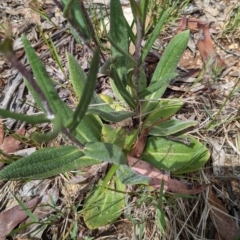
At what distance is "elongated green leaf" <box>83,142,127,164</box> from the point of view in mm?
1331

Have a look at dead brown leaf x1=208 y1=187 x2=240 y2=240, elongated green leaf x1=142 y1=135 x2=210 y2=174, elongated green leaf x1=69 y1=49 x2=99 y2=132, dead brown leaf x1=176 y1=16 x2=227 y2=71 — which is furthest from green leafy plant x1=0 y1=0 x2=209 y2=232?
dead brown leaf x1=176 y1=16 x2=227 y2=71

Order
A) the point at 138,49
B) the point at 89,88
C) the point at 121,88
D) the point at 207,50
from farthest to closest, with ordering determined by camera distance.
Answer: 1. the point at 207,50
2. the point at 121,88
3. the point at 138,49
4. the point at 89,88

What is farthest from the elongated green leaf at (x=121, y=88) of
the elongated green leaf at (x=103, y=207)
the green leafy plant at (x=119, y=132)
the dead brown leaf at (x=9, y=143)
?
the dead brown leaf at (x=9, y=143)

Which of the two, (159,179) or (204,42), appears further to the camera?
(204,42)

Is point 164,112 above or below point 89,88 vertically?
below

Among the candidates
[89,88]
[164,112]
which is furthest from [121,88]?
[89,88]

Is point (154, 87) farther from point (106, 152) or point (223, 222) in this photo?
point (223, 222)

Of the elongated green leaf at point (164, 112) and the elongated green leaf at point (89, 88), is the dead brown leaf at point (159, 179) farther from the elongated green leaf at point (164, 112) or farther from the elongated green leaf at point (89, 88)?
the elongated green leaf at point (89, 88)

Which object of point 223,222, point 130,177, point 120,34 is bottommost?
point 223,222

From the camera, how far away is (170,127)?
1678 millimetres

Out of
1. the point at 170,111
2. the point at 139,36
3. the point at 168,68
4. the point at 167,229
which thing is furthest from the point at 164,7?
the point at 167,229

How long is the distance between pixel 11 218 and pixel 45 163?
1.46 ft

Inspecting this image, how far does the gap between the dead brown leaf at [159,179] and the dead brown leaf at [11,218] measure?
515mm

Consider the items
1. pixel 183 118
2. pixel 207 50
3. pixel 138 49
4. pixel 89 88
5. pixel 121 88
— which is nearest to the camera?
pixel 89 88
